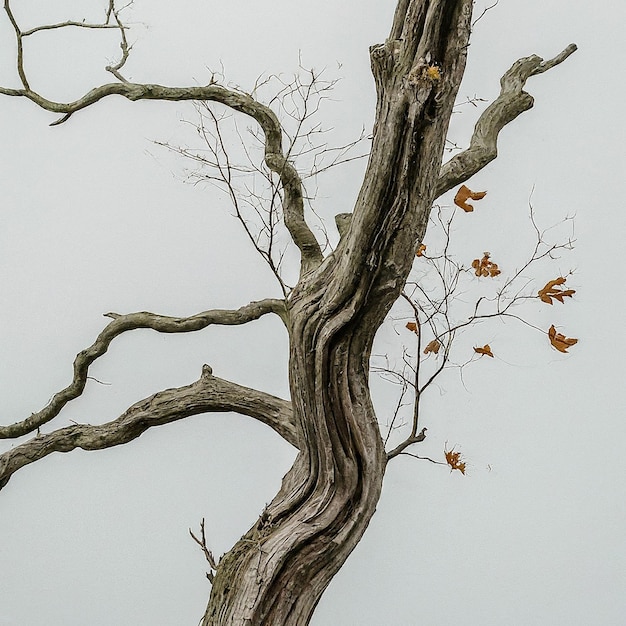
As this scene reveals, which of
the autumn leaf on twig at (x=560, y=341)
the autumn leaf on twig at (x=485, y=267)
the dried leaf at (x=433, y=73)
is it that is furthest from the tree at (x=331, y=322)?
the autumn leaf on twig at (x=560, y=341)

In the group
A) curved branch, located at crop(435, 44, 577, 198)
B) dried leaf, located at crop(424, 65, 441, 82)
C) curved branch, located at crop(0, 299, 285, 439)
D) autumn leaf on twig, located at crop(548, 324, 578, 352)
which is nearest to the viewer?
dried leaf, located at crop(424, 65, 441, 82)

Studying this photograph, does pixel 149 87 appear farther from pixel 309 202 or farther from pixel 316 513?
pixel 316 513

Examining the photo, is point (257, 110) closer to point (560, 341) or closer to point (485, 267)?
point (485, 267)

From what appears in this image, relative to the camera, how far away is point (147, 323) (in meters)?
2.35

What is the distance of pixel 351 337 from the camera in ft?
6.11

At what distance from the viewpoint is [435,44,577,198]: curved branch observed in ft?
6.94

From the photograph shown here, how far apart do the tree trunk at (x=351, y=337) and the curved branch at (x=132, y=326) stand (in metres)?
0.38

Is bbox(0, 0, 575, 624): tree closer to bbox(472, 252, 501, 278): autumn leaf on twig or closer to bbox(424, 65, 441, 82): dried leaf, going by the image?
bbox(424, 65, 441, 82): dried leaf

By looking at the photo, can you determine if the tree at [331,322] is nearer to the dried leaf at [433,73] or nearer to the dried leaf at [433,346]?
the dried leaf at [433,73]

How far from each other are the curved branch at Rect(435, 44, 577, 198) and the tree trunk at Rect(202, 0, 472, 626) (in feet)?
1.28

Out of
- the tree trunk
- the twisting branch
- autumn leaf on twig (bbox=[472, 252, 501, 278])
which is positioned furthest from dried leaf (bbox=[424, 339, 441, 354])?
the twisting branch

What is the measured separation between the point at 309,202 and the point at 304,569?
35.8 inches

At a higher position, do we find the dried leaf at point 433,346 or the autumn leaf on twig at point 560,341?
the dried leaf at point 433,346

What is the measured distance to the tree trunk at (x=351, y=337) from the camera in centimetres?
164
